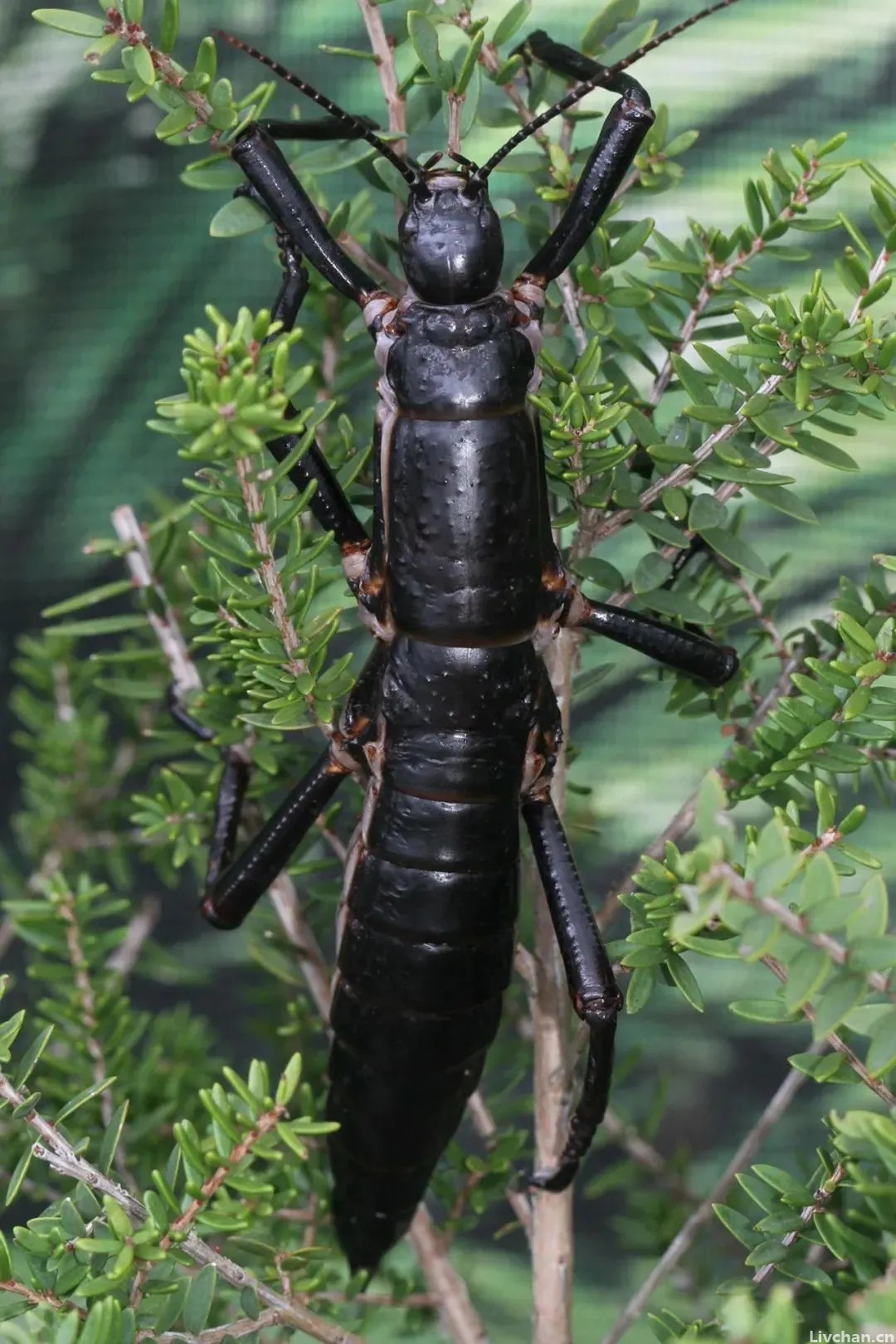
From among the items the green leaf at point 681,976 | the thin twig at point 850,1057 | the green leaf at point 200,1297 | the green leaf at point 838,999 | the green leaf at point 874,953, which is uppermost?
the green leaf at point 874,953

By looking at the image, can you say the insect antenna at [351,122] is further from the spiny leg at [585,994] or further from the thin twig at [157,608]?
the spiny leg at [585,994]

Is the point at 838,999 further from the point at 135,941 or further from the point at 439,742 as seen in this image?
the point at 135,941

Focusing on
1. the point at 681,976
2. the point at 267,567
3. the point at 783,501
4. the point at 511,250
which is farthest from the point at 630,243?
the point at 511,250

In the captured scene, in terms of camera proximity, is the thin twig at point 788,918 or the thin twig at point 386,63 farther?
the thin twig at point 386,63

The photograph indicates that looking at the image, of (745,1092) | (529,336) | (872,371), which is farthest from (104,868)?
(872,371)

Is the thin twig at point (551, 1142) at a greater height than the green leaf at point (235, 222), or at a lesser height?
lesser

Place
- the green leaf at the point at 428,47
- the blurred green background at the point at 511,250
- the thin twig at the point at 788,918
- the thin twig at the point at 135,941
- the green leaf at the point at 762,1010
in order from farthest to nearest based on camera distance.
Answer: the blurred green background at the point at 511,250 → the thin twig at the point at 135,941 → the green leaf at the point at 428,47 → the green leaf at the point at 762,1010 → the thin twig at the point at 788,918

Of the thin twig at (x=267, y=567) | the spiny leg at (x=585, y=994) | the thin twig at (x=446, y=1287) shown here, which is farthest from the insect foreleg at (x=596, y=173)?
the thin twig at (x=446, y=1287)
